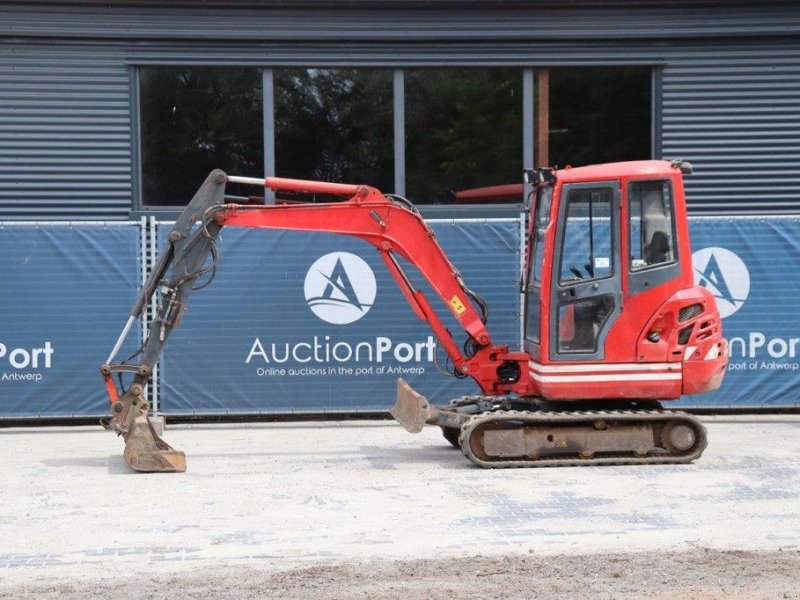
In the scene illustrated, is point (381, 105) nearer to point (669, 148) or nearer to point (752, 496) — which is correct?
point (669, 148)

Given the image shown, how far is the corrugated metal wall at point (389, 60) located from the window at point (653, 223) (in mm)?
5684

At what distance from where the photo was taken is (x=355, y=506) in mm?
9812

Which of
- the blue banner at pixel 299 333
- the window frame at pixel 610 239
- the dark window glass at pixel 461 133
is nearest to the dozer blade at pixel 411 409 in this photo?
the window frame at pixel 610 239

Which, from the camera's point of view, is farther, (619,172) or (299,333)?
(299,333)

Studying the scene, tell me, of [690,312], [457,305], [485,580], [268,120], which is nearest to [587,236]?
[690,312]

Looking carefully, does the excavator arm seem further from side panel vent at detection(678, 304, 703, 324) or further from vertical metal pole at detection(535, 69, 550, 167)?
vertical metal pole at detection(535, 69, 550, 167)

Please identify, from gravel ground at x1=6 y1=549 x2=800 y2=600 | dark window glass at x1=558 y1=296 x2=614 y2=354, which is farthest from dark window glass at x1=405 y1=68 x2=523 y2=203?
gravel ground at x1=6 y1=549 x2=800 y2=600

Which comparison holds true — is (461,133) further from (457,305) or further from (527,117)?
(457,305)

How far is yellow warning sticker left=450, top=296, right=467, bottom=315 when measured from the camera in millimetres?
12273

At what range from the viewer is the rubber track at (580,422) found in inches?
451

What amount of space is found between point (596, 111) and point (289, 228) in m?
6.74

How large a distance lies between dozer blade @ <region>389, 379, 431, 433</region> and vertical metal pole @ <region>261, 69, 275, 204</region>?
5.06 meters

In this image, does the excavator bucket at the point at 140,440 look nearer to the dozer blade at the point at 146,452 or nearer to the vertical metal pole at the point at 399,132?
the dozer blade at the point at 146,452

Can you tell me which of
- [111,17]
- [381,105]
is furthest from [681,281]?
[111,17]
